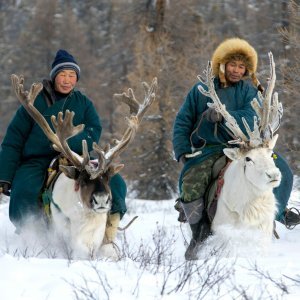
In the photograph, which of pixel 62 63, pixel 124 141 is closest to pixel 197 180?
pixel 124 141

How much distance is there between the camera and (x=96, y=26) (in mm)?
40969

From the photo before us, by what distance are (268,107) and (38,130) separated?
Result: 2.52m

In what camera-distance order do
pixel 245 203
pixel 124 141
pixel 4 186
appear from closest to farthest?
pixel 245 203 < pixel 124 141 < pixel 4 186

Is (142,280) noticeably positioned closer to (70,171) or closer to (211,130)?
(70,171)

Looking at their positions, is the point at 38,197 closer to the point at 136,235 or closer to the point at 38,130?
the point at 38,130

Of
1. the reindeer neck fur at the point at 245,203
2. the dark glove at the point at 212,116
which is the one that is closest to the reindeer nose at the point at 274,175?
the reindeer neck fur at the point at 245,203

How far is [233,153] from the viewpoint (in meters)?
6.91

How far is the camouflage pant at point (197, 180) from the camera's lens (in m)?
7.36

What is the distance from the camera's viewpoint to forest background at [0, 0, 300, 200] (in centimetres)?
2094

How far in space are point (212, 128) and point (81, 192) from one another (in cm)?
180

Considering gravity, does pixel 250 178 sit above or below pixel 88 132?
below

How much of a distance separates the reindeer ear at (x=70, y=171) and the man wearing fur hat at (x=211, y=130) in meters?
1.32

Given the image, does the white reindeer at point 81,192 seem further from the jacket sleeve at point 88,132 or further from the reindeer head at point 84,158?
the jacket sleeve at point 88,132

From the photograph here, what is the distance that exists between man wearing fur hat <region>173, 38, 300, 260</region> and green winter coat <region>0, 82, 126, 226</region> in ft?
2.48
